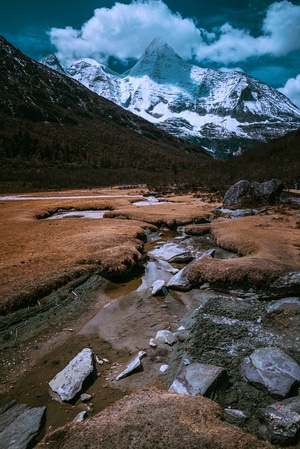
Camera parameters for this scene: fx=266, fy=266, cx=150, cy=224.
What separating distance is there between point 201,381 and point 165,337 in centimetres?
305

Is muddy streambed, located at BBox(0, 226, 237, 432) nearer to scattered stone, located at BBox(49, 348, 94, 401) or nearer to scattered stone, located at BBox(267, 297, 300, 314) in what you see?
scattered stone, located at BBox(49, 348, 94, 401)

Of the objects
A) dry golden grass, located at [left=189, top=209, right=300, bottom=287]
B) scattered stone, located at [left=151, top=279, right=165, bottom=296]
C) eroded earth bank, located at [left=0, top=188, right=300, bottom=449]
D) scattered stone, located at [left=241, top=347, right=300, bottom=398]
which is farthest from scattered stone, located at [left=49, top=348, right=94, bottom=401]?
dry golden grass, located at [left=189, top=209, right=300, bottom=287]

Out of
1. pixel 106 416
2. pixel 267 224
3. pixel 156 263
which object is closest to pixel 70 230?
pixel 156 263

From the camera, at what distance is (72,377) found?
819cm

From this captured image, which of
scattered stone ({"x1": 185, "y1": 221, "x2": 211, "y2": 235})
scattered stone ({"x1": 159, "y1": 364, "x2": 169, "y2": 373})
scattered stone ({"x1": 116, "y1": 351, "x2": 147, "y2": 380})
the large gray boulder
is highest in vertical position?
the large gray boulder

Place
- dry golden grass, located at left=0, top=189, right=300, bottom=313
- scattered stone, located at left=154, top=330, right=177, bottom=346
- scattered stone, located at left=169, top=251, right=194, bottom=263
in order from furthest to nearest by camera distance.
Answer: scattered stone, located at left=169, top=251, right=194, bottom=263, dry golden grass, located at left=0, top=189, right=300, bottom=313, scattered stone, located at left=154, top=330, right=177, bottom=346

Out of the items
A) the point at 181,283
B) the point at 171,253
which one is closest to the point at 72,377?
the point at 181,283

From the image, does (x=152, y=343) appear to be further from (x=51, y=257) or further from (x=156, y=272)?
(x=51, y=257)

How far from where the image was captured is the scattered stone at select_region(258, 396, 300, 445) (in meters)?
5.70

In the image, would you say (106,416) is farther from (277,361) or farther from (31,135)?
(31,135)

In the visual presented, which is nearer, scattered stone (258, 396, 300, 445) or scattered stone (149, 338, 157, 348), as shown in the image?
scattered stone (258, 396, 300, 445)

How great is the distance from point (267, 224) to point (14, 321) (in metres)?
23.8

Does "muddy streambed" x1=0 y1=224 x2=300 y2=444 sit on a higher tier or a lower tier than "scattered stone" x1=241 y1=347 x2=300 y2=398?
lower

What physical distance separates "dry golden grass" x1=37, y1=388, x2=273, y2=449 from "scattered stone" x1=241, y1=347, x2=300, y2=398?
5.85 feet
